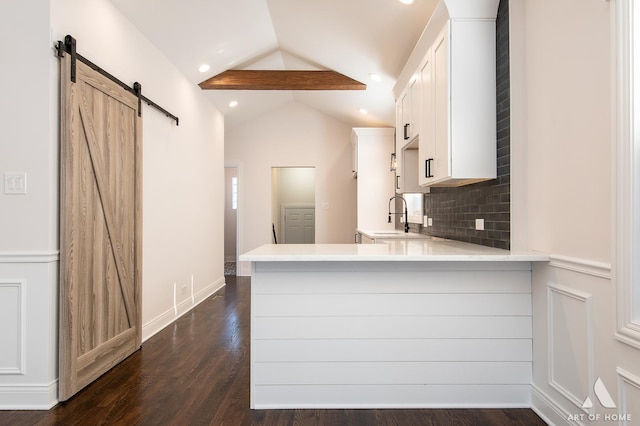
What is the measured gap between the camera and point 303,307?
7.73ft

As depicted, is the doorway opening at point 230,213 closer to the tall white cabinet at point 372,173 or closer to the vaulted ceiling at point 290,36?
the vaulted ceiling at point 290,36

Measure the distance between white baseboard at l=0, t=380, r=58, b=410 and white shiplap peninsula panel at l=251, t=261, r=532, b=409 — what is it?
1200 mm

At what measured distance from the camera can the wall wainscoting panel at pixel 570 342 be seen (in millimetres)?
1887

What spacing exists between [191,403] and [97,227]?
136cm

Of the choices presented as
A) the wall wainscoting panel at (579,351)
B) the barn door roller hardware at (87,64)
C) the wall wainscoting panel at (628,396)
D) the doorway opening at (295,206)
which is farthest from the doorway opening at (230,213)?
the wall wainscoting panel at (628,396)

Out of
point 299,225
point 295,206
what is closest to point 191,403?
point 299,225

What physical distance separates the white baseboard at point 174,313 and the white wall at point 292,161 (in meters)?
1.81

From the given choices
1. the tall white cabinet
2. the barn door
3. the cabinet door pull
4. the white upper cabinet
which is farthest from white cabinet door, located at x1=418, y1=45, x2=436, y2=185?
the tall white cabinet

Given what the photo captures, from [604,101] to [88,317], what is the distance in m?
3.13

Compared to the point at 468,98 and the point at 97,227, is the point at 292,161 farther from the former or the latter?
the point at 468,98

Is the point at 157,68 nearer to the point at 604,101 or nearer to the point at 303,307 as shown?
the point at 303,307

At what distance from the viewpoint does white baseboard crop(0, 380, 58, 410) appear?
7.84 feet

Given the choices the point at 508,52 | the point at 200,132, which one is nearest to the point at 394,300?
the point at 508,52

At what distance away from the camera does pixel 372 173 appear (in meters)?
6.45
